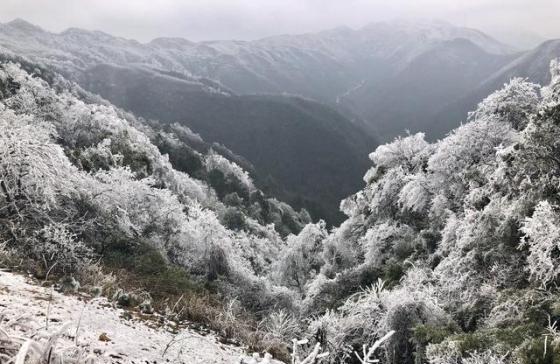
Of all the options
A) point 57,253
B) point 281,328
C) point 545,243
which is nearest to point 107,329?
point 57,253

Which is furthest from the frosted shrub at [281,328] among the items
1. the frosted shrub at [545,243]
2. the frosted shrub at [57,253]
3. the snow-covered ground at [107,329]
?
the frosted shrub at [545,243]

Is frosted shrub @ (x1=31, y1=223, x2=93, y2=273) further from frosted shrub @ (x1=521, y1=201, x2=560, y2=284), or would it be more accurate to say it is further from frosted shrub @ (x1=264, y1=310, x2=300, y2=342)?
frosted shrub @ (x1=521, y1=201, x2=560, y2=284)

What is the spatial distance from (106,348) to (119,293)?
2781mm

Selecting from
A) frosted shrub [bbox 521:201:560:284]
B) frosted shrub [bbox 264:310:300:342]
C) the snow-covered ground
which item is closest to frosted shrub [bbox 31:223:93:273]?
the snow-covered ground

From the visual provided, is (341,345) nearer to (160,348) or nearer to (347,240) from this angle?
(160,348)

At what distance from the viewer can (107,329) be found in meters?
6.67

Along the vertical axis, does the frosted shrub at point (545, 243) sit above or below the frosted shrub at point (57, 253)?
above

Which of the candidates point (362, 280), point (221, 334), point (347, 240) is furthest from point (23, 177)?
point (347, 240)

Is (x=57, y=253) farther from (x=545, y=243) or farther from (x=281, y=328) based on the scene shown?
(x=545, y=243)

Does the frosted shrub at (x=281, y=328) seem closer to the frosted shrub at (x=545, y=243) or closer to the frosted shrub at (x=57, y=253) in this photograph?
the frosted shrub at (x=57, y=253)

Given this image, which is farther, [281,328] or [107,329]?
[281,328]

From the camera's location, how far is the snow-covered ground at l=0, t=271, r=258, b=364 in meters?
5.72

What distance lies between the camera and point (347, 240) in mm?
34219

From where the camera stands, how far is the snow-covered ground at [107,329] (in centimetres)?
572
